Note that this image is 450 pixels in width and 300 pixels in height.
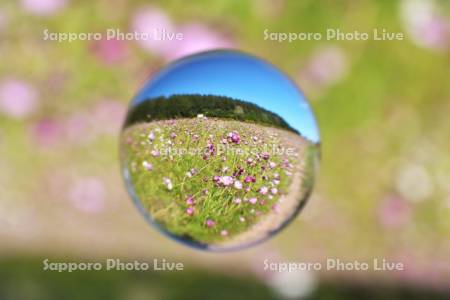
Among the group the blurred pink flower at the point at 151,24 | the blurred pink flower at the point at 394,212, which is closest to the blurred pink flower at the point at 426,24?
the blurred pink flower at the point at 394,212

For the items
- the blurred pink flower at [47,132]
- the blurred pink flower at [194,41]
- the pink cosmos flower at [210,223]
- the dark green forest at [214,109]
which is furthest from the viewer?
the blurred pink flower at [47,132]

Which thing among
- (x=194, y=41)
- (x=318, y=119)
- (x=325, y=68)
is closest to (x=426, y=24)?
(x=325, y=68)

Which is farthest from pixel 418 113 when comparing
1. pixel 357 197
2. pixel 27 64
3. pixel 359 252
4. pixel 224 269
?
pixel 27 64

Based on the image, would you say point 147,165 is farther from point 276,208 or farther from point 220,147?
point 276,208

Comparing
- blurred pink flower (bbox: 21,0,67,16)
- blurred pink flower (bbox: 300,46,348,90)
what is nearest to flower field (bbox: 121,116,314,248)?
blurred pink flower (bbox: 300,46,348,90)

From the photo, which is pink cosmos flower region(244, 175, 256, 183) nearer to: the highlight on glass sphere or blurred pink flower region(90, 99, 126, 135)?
the highlight on glass sphere

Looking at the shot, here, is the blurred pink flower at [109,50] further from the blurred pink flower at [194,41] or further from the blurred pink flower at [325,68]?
the blurred pink flower at [325,68]
